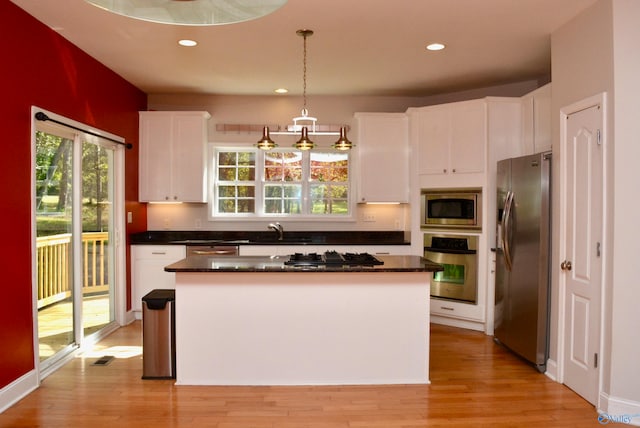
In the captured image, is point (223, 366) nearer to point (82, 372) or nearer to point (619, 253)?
point (82, 372)

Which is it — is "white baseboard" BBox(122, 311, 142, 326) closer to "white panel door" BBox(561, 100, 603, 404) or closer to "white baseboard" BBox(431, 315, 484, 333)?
"white baseboard" BBox(431, 315, 484, 333)

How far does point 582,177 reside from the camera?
3.21 metres

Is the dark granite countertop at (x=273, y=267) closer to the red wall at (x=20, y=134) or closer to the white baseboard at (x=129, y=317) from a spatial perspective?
the red wall at (x=20, y=134)

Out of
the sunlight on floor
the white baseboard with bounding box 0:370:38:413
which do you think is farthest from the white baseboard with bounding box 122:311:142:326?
the white baseboard with bounding box 0:370:38:413

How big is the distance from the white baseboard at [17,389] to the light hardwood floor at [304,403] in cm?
5

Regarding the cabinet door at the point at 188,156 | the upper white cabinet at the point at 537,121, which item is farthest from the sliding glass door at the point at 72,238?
the upper white cabinet at the point at 537,121

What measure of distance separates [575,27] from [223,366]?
3.60 meters

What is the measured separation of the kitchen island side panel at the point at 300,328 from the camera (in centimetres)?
335

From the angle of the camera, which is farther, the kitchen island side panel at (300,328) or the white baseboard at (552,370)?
the white baseboard at (552,370)

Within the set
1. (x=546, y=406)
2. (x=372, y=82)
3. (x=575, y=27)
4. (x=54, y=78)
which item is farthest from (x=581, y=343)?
(x=54, y=78)

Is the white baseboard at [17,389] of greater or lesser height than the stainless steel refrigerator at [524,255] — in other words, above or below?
below

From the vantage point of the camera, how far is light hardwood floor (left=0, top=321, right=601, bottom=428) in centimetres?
282

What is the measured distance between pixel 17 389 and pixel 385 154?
419cm

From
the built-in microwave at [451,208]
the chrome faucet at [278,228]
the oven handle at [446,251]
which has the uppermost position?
the built-in microwave at [451,208]
